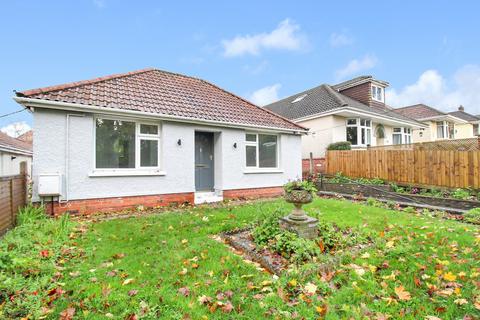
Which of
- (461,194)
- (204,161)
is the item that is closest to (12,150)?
(204,161)

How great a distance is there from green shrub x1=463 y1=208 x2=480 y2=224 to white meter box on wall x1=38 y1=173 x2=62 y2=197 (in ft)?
38.2

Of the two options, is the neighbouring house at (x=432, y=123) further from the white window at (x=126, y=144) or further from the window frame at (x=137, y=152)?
the white window at (x=126, y=144)

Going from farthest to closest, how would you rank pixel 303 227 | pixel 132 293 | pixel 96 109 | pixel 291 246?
pixel 96 109
pixel 303 227
pixel 291 246
pixel 132 293

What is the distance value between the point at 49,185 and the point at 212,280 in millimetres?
6038

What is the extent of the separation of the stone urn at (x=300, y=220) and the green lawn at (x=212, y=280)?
2.75 ft

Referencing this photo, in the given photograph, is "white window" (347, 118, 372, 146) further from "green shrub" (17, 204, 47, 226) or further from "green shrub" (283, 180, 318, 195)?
"green shrub" (17, 204, 47, 226)

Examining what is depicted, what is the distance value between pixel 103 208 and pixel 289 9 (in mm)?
12163

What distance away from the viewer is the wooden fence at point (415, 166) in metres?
9.49

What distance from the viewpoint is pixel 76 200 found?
744 cm

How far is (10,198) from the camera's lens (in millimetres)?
5953

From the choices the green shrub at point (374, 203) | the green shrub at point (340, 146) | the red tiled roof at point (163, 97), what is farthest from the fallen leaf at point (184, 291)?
the green shrub at point (340, 146)

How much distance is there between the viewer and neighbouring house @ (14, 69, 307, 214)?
726cm

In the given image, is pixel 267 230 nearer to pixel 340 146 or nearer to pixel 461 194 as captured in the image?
pixel 461 194

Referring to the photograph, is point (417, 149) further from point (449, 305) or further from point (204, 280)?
point (204, 280)
